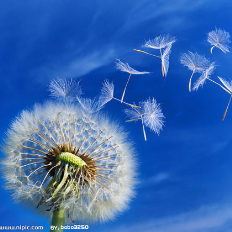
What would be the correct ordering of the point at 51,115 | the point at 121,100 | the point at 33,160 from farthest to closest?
the point at 51,115 < the point at 33,160 < the point at 121,100

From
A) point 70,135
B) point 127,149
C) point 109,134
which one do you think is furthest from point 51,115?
point 127,149

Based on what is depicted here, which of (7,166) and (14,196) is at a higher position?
(7,166)

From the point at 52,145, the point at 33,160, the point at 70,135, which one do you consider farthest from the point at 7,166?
the point at 70,135

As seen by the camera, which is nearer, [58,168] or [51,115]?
[58,168]

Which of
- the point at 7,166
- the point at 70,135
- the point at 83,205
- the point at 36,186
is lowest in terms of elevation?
the point at 83,205

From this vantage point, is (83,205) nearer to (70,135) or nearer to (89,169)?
(89,169)

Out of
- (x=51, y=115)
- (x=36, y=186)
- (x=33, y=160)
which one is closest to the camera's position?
(x=36, y=186)
